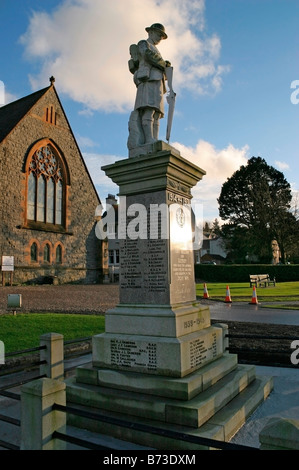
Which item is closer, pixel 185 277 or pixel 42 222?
pixel 185 277

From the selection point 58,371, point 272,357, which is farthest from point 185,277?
point 272,357

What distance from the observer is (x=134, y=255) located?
516 centimetres

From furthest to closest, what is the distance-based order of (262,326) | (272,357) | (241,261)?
1. (241,261)
2. (262,326)
3. (272,357)

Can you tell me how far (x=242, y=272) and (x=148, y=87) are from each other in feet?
110

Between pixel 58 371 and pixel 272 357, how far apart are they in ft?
14.5

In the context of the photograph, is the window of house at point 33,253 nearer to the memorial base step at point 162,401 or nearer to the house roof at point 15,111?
the house roof at point 15,111

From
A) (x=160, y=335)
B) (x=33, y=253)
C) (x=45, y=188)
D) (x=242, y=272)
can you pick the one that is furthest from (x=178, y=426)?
(x=242, y=272)

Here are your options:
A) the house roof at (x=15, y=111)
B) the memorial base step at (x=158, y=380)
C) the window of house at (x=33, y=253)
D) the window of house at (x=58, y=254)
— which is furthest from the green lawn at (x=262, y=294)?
the house roof at (x=15, y=111)

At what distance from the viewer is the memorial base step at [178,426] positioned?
11.8ft

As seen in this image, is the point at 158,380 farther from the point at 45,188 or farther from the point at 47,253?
the point at 45,188

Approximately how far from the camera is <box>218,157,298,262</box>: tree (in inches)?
1822

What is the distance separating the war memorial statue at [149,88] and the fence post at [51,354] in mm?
A: 3178
